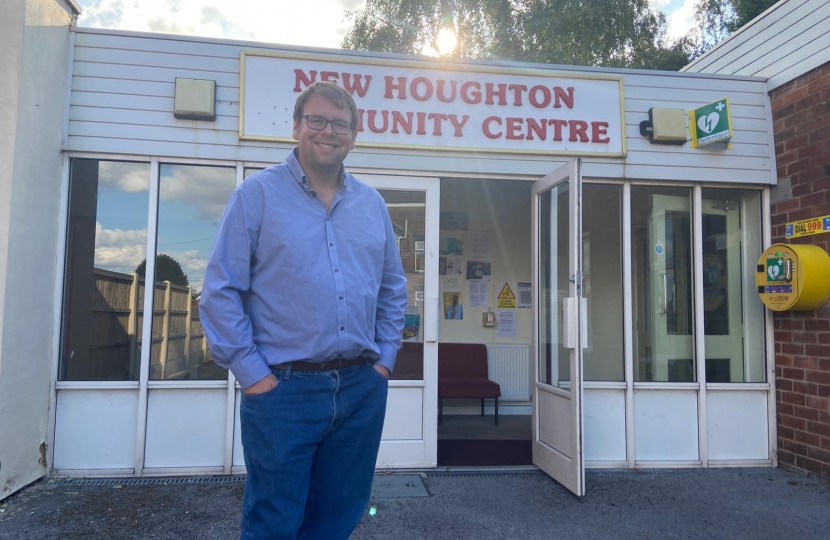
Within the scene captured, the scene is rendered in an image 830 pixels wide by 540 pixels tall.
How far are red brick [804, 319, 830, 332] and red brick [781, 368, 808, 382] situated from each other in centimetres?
34

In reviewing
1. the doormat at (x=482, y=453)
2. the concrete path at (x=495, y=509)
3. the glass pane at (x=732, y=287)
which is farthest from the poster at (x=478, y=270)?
the concrete path at (x=495, y=509)

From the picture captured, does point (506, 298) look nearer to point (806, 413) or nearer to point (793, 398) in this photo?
point (793, 398)

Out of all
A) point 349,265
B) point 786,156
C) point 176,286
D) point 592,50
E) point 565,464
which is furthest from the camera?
point 592,50

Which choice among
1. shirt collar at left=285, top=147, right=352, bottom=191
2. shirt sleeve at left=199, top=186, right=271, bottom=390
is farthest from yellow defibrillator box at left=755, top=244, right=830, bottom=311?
shirt sleeve at left=199, top=186, right=271, bottom=390

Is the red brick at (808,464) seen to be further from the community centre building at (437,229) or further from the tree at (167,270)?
the tree at (167,270)

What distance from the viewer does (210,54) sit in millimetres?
4531

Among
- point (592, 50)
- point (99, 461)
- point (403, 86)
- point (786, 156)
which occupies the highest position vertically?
point (592, 50)

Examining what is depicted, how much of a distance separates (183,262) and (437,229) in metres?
1.94

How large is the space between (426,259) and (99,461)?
9.10ft

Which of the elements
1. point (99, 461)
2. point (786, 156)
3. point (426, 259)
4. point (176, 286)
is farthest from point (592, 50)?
point (99, 461)

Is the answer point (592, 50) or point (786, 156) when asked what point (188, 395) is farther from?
point (592, 50)

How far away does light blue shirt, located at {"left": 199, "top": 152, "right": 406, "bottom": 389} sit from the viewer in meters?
1.77

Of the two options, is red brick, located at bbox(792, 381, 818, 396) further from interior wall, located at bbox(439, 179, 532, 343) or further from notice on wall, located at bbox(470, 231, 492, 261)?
notice on wall, located at bbox(470, 231, 492, 261)

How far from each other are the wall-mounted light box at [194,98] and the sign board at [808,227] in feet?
14.8
